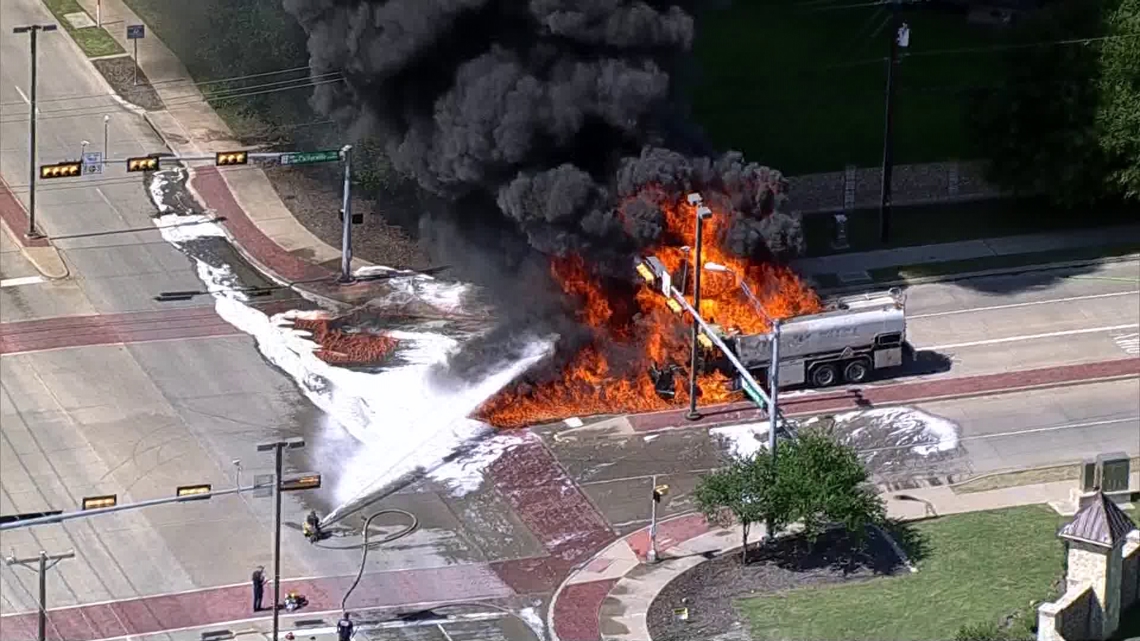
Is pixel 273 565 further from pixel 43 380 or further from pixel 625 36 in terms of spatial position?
pixel 625 36

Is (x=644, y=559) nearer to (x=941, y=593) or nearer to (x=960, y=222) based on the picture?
(x=941, y=593)

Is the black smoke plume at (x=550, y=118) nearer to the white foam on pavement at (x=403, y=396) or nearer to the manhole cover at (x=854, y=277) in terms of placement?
the white foam on pavement at (x=403, y=396)

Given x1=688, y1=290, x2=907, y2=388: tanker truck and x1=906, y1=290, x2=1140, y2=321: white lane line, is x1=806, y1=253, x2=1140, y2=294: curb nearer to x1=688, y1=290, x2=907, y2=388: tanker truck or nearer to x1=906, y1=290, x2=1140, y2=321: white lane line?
x1=906, y1=290, x2=1140, y2=321: white lane line

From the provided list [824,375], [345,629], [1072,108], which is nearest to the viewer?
[345,629]

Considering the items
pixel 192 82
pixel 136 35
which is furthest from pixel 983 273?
pixel 136 35

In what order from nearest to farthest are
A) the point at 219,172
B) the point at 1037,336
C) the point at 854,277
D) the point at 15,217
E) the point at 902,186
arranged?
1. the point at 1037,336
2. the point at 854,277
3. the point at 15,217
4. the point at 902,186
5. the point at 219,172

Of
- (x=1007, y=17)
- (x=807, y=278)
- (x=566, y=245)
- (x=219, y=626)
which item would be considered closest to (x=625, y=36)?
(x=566, y=245)

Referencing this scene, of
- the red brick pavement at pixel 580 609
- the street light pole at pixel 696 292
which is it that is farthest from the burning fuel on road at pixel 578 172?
the red brick pavement at pixel 580 609
